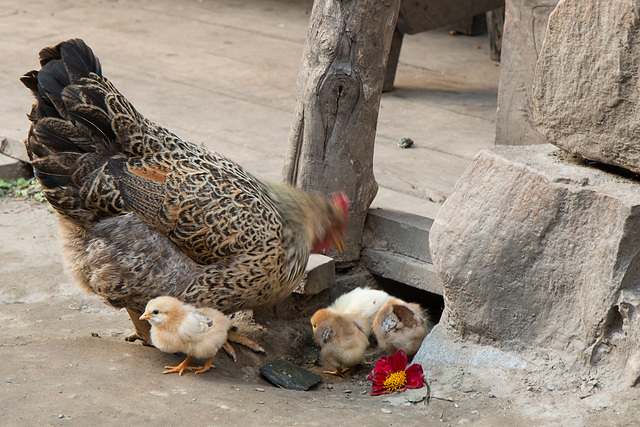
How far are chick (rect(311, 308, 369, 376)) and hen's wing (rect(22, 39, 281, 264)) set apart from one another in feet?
2.19

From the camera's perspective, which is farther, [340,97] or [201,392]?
[340,97]

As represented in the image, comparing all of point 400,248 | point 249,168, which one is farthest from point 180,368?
point 249,168

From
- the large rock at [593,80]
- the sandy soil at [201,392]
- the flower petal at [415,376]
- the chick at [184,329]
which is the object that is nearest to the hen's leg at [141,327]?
the sandy soil at [201,392]

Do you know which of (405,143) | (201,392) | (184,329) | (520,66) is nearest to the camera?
(201,392)

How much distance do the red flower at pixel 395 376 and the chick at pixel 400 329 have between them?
0.22 m

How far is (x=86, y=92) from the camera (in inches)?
142

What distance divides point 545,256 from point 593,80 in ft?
2.65

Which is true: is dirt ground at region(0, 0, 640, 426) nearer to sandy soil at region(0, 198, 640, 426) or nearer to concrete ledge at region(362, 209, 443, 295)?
sandy soil at region(0, 198, 640, 426)

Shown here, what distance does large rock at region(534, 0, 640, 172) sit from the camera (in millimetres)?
3068

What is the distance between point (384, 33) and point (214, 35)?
223 inches

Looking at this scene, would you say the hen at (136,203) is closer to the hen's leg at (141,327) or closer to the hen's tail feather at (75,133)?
the hen's tail feather at (75,133)

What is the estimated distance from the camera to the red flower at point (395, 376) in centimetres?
367

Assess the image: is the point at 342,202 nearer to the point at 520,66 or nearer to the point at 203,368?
the point at 203,368

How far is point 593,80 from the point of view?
319 cm
